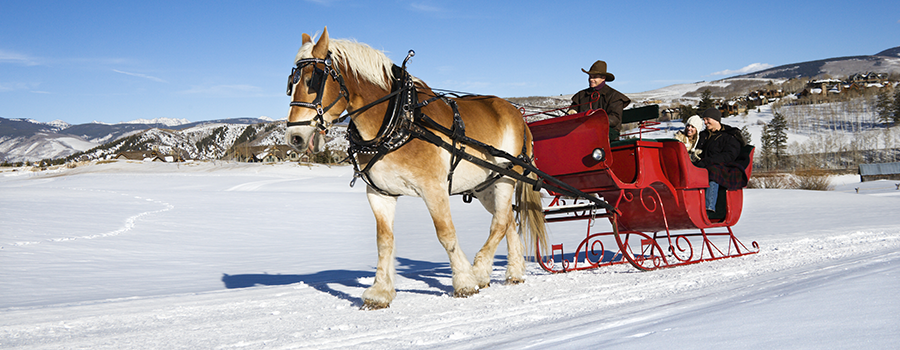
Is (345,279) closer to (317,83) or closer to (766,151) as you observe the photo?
(317,83)

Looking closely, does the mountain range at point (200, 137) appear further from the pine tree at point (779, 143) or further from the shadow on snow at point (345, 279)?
the shadow on snow at point (345, 279)

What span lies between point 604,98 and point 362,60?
3.00 m

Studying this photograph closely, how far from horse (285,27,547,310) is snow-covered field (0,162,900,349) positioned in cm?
47

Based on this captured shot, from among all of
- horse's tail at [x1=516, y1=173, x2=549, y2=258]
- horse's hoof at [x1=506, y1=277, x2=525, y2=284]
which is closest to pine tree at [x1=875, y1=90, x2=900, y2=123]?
horse's tail at [x1=516, y1=173, x2=549, y2=258]

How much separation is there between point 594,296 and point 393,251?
1629 millimetres

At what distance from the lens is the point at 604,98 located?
5.94 m

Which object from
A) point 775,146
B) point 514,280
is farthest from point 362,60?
point 775,146

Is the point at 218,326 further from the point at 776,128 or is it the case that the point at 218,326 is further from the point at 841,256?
the point at 776,128

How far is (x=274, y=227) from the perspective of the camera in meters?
14.6

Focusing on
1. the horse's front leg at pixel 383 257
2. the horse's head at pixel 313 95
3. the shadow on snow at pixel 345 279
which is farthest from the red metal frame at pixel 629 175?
the horse's head at pixel 313 95

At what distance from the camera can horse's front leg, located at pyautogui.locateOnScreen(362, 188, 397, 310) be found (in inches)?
164

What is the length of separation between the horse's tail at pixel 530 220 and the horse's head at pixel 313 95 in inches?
104

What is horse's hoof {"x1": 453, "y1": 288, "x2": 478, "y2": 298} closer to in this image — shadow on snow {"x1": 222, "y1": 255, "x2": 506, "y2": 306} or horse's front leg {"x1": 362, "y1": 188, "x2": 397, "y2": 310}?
shadow on snow {"x1": 222, "y1": 255, "x2": 506, "y2": 306}

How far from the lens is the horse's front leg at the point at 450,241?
4219 mm
